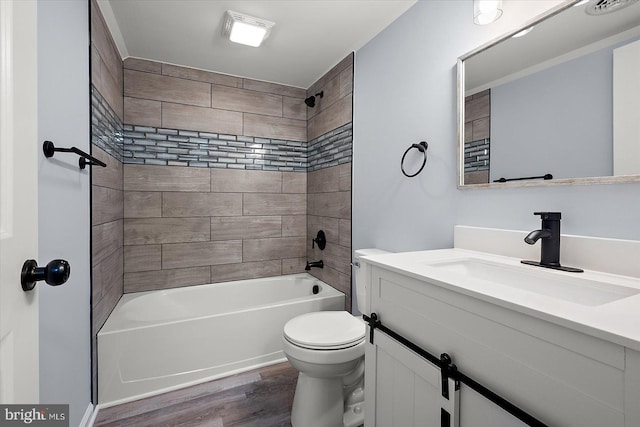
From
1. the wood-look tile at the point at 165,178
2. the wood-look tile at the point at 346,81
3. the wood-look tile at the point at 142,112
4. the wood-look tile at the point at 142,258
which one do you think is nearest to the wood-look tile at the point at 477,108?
the wood-look tile at the point at 346,81

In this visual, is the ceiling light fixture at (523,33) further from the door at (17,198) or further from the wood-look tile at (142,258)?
the wood-look tile at (142,258)

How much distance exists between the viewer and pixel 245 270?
115 inches

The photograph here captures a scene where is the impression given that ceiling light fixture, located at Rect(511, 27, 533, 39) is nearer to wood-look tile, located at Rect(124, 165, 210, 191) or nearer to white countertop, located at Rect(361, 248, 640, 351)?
white countertop, located at Rect(361, 248, 640, 351)

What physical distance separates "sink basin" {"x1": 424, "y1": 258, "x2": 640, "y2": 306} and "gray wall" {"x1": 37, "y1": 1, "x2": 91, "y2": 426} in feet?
4.91

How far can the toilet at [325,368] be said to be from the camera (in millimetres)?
1495

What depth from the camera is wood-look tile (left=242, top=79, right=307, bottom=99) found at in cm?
291

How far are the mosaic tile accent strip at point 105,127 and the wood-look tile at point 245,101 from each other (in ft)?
2.79

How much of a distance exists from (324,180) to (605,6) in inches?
82.2

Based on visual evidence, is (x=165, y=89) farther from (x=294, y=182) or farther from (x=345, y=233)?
(x=345, y=233)

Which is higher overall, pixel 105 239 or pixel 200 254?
pixel 105 239

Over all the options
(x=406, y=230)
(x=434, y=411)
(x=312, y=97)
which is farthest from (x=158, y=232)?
(x=434, y=411)

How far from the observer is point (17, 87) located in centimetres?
58

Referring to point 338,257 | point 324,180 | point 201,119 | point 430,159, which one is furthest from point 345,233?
point 201,119

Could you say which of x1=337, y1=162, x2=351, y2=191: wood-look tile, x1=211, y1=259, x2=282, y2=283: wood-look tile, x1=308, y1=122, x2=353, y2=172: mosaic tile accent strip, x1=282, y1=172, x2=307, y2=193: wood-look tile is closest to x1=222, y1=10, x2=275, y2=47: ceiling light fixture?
x1=308, y1=122, x2=353, y2=172: mosaic tile accent strip
